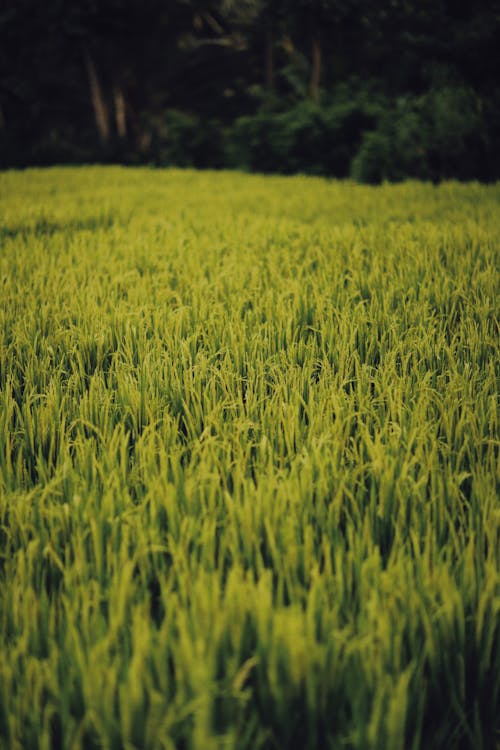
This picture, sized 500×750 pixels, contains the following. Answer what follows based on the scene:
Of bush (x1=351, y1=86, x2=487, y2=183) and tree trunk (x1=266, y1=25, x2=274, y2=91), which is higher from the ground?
tree trunk (x1=266, y1=25, x2=274, y2=91)

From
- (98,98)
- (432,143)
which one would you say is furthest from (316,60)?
(98,98)

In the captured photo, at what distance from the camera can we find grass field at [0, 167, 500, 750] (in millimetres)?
510

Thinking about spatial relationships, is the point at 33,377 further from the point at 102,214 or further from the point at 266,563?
the point at 102,214

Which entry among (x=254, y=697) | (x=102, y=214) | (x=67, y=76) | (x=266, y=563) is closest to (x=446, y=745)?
(x=254, y=697)

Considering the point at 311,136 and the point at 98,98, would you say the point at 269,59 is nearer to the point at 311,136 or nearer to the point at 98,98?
the point at 98,98

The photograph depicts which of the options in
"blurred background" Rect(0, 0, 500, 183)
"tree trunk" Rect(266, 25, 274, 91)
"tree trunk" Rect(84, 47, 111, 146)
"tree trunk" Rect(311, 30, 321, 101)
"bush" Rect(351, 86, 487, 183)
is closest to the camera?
"bush" Rect(351, 86, 487, 183)

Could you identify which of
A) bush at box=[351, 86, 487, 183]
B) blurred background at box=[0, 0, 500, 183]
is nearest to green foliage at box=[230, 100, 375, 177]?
blurred background at box=[0, 0, 500, 183]

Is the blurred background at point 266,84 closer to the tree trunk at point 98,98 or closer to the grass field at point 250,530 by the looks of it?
the tree trunk at point 98,98

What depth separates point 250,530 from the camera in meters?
0.72

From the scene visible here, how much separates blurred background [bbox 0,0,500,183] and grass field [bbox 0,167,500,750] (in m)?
6.59

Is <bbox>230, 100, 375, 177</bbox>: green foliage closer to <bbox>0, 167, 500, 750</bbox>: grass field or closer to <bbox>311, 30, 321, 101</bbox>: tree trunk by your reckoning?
<bbox>311, 30, 321, 101</bbox>: tree trunk

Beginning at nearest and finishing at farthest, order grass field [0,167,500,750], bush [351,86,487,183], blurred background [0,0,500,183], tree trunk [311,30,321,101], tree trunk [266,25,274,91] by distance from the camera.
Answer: grass field [0,167,500,750] → bush [351,86,487,183] → blurred background [0,0,500,183] → tree trunk [311,30,321,101] → tree trunk [266,25,274,91]

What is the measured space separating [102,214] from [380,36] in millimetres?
8976

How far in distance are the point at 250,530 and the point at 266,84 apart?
1773 cm
